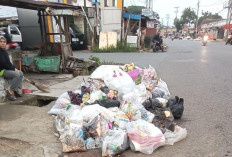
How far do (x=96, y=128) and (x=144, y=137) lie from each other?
0.73 metres

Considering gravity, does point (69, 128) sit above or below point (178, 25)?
below

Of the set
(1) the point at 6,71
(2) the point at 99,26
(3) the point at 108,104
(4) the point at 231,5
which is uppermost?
(4) the point at 231,5

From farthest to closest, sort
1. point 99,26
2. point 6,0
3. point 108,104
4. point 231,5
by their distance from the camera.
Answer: point 231,5
point 99,26
point 6,0
point 108,104

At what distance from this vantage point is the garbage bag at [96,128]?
3.08 meters

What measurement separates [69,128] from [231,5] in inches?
1798

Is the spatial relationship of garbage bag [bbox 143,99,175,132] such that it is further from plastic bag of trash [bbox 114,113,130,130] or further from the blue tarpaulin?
the blue tarpaulin

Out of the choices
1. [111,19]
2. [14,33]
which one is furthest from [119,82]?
[111,19]

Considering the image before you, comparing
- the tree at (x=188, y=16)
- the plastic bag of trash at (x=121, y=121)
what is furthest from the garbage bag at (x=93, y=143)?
the tree at (x=188, y=16)

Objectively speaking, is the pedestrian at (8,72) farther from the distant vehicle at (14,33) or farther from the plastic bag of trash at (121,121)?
the distant vehicle at (14,33)

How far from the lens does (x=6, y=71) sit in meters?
4.59

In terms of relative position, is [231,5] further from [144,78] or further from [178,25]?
[178,25]

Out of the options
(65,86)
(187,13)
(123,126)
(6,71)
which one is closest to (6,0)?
(6,71)

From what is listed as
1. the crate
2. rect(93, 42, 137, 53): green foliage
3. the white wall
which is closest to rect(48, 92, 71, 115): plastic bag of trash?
the crate

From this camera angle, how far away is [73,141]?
2.94 m
